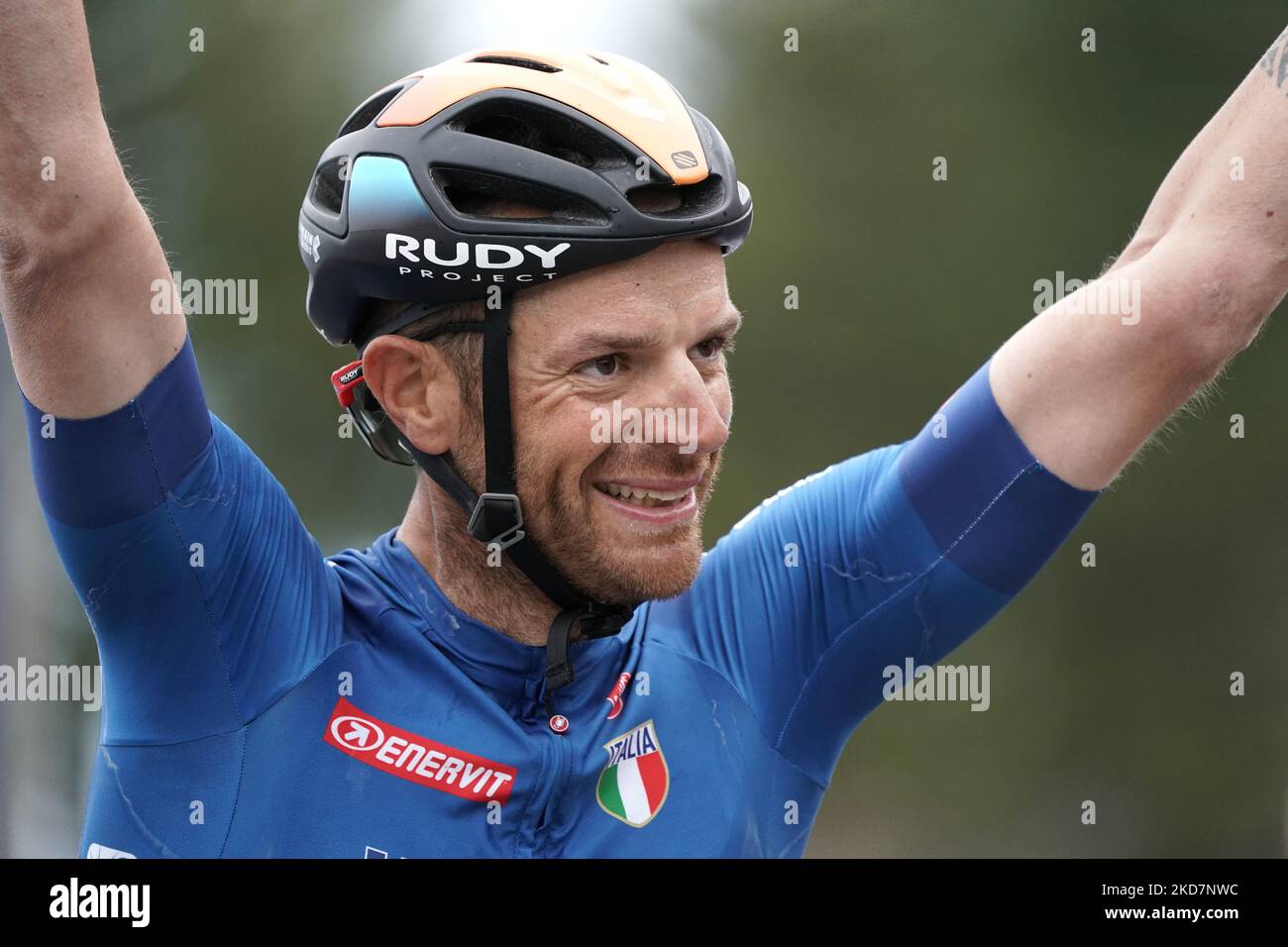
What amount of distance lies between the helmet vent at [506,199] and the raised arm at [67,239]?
0.69 meters

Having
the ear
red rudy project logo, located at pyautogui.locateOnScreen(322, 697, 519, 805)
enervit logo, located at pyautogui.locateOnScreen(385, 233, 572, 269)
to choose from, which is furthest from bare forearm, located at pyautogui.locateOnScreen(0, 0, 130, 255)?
red rudy project logo, located at pyautogui.locateOnScreen(322, 697, 519, 805)

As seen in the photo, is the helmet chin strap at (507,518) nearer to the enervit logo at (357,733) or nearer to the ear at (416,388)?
the ear at (416,388)

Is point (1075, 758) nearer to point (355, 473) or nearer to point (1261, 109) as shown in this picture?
point (355, 473)

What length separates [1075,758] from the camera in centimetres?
995

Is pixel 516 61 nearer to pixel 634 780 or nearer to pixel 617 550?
pixel 617 550

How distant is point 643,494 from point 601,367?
0.85 feet

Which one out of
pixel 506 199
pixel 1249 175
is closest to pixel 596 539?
pixel 506 199

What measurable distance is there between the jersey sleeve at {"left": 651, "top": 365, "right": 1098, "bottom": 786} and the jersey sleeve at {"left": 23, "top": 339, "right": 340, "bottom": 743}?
0.84 meters

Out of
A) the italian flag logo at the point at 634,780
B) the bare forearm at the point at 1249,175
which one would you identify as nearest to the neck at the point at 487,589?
the italian flag logo at the point at 634,780

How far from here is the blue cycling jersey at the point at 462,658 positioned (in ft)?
8.55

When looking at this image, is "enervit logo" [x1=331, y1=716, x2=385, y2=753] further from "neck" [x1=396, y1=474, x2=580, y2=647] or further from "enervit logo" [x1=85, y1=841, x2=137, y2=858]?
"enervit logo" [x1=85, y1=841, x2=137, y2=858]

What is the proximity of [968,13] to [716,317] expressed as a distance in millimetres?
8043

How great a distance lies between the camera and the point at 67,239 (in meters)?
2.29

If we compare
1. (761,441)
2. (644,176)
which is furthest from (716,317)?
(761,441)
